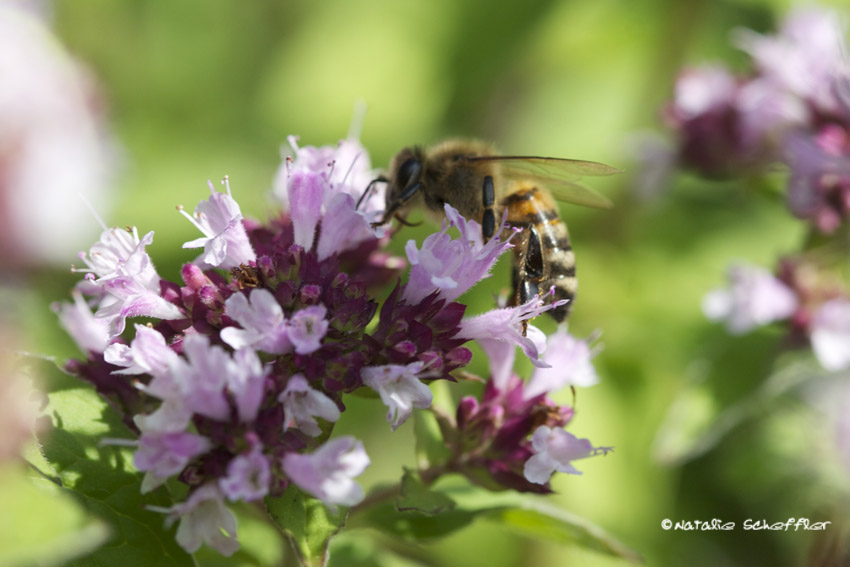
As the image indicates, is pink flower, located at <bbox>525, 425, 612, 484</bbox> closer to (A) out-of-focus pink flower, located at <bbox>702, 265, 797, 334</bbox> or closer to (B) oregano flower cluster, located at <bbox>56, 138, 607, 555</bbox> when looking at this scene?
(B) oregano flower cluster, located at <bbox>56, 138, 607, 555</bbox>

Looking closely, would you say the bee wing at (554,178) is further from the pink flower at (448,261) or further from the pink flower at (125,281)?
the pink flower at (125,281)

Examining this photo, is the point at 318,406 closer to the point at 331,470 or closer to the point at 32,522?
the point at 331,470

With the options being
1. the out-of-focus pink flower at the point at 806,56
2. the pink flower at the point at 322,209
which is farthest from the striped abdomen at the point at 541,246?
the out-of-focus pink flower at the point at 806,56

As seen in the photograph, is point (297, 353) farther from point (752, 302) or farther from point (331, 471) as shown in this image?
point (752, 302)

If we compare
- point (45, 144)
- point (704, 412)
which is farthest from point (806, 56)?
point (45, 144)

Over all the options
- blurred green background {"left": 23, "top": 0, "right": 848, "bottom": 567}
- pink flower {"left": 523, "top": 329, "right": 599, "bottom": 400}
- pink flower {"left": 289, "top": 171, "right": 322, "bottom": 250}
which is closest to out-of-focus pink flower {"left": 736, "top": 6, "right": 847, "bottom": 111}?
blurred green background {"left": 23, "top": 0, "right": 848, "bottom": 567}
